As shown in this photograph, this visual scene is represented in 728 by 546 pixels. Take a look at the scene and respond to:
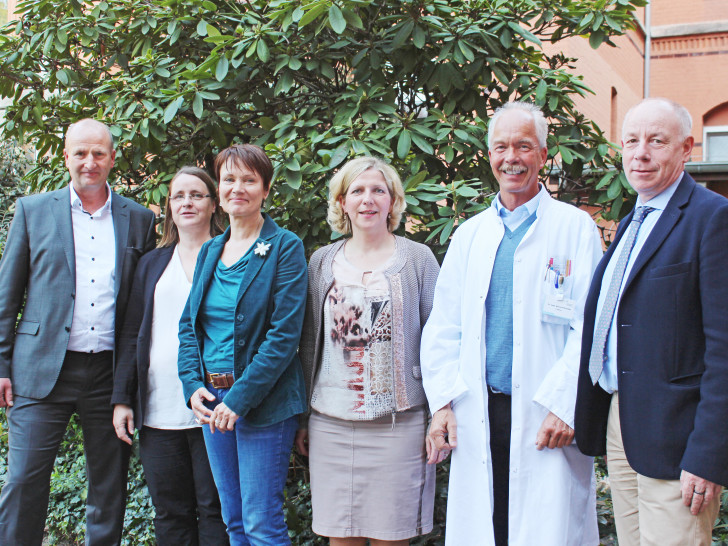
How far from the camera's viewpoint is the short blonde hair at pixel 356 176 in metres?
3.20

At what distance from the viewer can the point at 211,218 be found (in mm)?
3723

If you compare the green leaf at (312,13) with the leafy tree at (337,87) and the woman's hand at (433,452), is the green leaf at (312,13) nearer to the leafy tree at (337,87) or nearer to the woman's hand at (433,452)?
the leafy tree at (337,87)

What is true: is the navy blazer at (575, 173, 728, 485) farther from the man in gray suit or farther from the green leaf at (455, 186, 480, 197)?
the man in gray suit

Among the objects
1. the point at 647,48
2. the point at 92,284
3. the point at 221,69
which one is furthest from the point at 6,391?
the point at 647,48

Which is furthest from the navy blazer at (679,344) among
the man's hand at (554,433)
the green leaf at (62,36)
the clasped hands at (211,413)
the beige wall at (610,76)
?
the beige wall at (610,76)

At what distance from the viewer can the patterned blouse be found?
3.02 metres

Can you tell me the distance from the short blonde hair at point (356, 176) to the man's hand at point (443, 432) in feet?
3.17

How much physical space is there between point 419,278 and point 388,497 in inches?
40.5

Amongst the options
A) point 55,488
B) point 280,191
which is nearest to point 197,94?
point 280,191

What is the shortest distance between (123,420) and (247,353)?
92 centimetres

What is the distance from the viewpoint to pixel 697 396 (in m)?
2.20

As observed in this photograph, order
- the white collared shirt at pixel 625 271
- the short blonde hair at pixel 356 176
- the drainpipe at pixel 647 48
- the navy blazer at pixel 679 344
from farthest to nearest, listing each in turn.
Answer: the drainpipe at pixel 647 48 < the short blonde hair at pixel 356 176 < the white collared shirt at pixel 625 271 < the navy blazer at pixel 679 344

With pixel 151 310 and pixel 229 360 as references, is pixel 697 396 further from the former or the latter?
pixel 151 310

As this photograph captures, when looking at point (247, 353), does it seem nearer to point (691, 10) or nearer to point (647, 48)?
point (647, 48)
